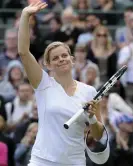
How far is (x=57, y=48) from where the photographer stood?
689 centimetres

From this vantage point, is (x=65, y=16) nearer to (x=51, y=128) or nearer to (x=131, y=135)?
(x=131, y=135)

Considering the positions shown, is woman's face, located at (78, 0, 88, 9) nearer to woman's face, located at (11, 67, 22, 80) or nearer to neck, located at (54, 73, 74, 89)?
woman's face, located at (11, 67, 22, 80)

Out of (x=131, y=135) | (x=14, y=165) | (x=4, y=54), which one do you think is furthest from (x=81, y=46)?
(x=14, y=165)

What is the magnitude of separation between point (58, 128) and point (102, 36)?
6.75 meters

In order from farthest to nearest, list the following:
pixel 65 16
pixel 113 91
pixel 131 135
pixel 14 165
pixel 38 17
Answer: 1. pixel 38 17
2. pixel 65 16
3. pixel 113 91
4. pixel 131 135
5. pixel 14 165

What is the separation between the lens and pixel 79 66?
13.0 metres

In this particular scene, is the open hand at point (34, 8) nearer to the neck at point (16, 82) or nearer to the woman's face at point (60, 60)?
the woman's face at point (60, 60)

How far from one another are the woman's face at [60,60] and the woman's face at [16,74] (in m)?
6.07

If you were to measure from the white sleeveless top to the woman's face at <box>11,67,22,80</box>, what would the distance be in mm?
6150

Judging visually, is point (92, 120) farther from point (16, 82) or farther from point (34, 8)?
point (16, 82)

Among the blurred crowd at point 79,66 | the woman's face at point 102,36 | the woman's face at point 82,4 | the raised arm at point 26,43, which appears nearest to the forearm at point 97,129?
the raised arm at point 26,43

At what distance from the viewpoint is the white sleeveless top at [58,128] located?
22.0 feet

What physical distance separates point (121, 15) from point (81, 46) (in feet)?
11.1

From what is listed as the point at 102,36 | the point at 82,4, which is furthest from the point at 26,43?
the point at 82,4
